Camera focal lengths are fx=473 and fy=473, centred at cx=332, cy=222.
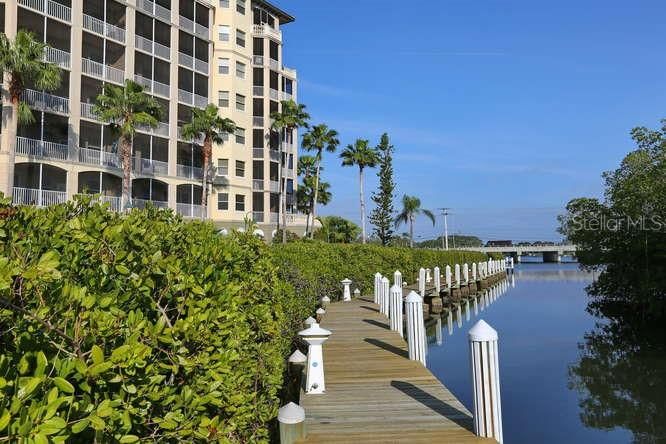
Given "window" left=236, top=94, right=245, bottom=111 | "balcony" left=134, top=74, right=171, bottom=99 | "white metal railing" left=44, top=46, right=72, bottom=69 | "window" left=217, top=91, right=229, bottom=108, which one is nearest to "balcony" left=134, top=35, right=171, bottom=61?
"balcony" left=134, top=74, right=171, bottom=99

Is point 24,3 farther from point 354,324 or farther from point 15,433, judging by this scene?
point 15,433

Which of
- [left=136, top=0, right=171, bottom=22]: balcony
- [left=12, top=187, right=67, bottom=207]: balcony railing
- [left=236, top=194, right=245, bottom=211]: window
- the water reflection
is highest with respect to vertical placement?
[left=136, top=0, right=171, bottom=22]: balcony

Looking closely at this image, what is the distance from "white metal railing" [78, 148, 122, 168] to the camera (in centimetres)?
3103

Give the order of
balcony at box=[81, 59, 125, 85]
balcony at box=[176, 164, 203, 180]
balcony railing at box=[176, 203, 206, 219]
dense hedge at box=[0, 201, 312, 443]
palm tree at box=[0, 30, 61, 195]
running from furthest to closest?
1. balcony at box=[176, 164, 203, 180]
2. balcony railing at box=[176, 203, 206, 219]
3. balcony at box=[81, 59, 125, 85]
4. palm tree at box=[0, 30, 61, 195]
5. dense hedge at box=[0, 201, 312, 443]

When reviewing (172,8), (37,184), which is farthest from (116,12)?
(37,184)

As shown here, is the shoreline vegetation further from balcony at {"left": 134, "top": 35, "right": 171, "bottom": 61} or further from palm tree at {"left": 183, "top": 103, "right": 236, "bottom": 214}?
balcony at {"left": 134, "top": 35, "right": 171, "bottom": 61}

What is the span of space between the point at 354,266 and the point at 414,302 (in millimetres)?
15533

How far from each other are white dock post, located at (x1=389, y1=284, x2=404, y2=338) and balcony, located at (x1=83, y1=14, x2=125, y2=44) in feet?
97.1

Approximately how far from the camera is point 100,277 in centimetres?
278

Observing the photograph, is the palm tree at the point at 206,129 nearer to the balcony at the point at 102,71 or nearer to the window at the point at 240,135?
the window at the point at 240,135

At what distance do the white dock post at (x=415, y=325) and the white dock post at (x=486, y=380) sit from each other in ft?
12.3

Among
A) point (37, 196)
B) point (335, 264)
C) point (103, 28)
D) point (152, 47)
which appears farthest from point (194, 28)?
point (335, 264)

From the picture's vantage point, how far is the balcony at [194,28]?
125 feet

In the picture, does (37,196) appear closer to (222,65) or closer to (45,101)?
(45,101)
